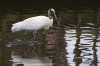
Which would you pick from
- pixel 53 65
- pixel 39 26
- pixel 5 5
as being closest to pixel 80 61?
pixel 53 65

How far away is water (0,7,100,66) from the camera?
9.66 m

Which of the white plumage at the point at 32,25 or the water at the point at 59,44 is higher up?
the white plumage at the point at 32,25

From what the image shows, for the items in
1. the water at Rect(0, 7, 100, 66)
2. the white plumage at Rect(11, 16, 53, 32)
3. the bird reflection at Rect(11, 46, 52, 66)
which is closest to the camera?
the bird reflection at Rect(11, 46, 52, 66)

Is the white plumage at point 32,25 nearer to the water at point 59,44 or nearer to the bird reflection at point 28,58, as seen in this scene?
the water at point 59,44

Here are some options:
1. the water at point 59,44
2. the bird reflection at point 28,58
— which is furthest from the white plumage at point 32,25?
the bird reflection at point 28,58

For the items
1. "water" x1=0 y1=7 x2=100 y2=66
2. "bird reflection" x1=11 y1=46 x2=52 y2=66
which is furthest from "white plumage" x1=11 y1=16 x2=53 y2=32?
"bird reflection" x1=11 y1=46 x2=52 y2=66

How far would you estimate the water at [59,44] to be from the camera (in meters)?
9.66

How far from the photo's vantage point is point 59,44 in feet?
38.0

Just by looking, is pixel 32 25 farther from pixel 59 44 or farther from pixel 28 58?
pixel 28 58

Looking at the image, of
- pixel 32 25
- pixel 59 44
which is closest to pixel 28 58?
pixel 59 44

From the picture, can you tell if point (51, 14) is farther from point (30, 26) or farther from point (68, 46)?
point (68, 46)

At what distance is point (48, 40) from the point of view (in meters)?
12.3

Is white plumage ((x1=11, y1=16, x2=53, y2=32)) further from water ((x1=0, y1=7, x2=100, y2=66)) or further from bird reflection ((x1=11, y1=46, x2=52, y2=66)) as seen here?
bird reflection ((x1=11, y1=46, x2=52, y2=66))

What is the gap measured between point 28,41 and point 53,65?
3.14m
